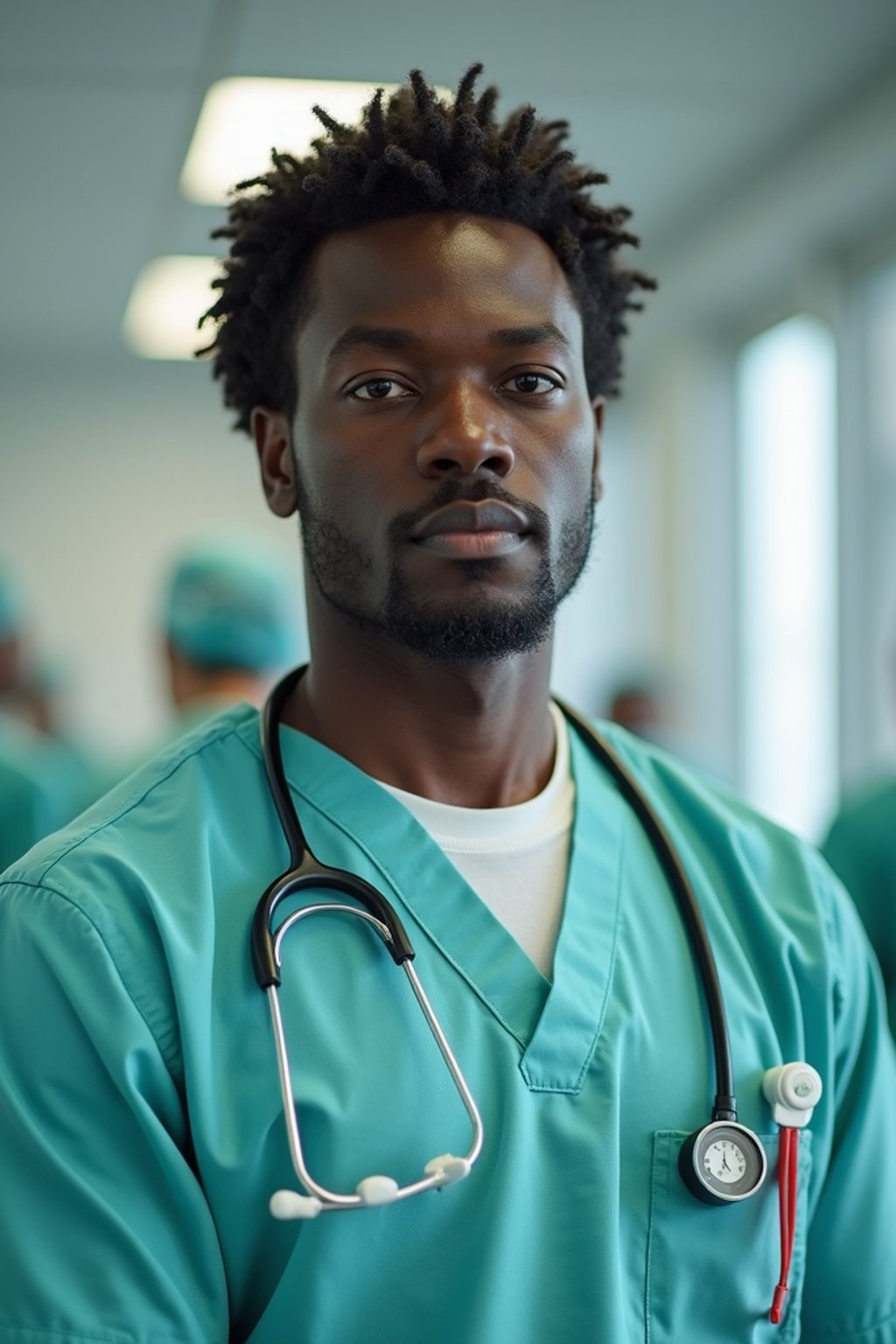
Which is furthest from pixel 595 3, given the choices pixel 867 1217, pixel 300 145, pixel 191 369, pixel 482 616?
pixel 191 369

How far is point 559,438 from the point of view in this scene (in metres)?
1.13

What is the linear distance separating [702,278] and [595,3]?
1547 mm

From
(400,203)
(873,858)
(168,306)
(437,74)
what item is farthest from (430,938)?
(168,306)

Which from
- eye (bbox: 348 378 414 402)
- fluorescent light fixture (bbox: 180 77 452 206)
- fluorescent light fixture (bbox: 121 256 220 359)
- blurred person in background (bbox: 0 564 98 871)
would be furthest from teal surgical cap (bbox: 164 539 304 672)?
fluorescent light fixture (bbox: 121 256 220 359)

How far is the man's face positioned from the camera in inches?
42.1

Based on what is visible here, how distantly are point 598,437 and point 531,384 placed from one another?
0.17m

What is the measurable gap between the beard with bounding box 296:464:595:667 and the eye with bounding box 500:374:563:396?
10 cm

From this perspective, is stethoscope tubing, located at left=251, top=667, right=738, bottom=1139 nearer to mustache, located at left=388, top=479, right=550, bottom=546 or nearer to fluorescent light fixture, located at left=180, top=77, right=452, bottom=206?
mustache, located at left=388, top=479, right=550, bottom=546

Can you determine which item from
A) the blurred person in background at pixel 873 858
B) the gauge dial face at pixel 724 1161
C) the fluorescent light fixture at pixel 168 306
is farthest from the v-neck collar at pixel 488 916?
the fluorescent light fixture at pixel 168 306

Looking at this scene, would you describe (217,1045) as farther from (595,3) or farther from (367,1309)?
(595,3)

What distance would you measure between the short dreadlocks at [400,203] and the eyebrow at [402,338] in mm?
96

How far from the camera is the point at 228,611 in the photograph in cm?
229

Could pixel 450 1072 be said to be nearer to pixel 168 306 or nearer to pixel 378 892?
pixel 378 892

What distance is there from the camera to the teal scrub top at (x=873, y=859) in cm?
188
